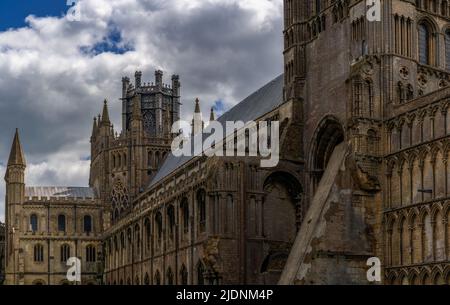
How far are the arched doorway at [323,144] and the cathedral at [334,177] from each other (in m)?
0.07

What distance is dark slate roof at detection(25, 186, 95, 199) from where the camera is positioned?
122 m

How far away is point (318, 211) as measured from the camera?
52.2 m

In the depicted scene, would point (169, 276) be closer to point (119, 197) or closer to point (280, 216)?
point (280, 216)

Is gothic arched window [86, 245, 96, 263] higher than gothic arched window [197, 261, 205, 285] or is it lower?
higher

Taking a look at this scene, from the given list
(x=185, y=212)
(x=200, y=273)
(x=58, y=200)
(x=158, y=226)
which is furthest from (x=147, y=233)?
(x=58, y=200)

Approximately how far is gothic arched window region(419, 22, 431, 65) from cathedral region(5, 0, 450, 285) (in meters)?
0.09

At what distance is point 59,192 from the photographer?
408 feet

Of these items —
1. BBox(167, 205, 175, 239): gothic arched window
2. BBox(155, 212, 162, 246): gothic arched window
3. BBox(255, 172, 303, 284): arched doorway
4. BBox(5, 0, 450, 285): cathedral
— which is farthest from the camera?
BBox(155, 212, 162, 246): gothic arched window

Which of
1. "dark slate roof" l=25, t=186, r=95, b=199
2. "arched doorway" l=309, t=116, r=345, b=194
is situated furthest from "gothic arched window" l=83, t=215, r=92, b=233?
"arched doorway" l=309, t=116, r=345, b=194

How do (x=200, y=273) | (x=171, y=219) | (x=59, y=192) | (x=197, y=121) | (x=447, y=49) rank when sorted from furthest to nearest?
(x=59, y=192) < (x=197, y=121) < (x=171, y=219) < (x=200, y=273) < (x=447, y=49)

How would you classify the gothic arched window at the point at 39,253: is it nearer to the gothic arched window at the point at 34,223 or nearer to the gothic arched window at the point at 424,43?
the gothic arched window at the point at 34,223

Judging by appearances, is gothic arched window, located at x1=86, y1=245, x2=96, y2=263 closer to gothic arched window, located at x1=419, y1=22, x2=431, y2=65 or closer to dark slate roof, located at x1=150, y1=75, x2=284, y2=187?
dark slate roof, located at x1=150, y1=75, x2=284, y2=187

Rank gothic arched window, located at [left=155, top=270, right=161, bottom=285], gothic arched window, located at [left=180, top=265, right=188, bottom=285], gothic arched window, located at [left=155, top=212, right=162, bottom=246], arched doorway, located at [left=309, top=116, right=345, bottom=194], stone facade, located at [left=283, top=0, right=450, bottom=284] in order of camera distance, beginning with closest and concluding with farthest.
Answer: stone facade, located at [left=283, top=0, right=450, bottom=284]
arched doorway, located at [left=309, top=116, right=345, bottom=194]
gothic arched window, located at [left=180, top=265, right=188, bottom=285]
gothic arched window, located at [left=155, top=270, right=161, bottom=285]
gothic arched window, located at [left=155, top=212, right=162, bottom=246]

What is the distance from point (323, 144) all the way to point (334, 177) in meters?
8.51
